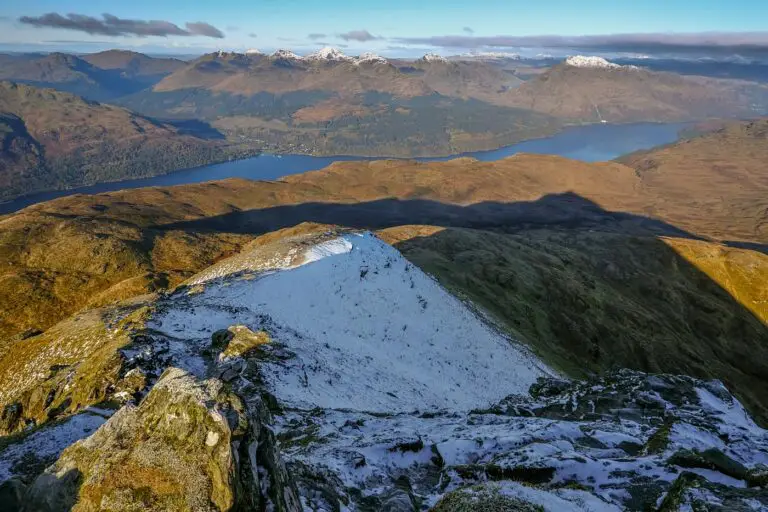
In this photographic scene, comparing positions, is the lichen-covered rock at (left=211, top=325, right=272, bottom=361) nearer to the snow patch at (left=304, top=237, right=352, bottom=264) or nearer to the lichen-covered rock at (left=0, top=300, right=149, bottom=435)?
the lichen-covered rock at (left=0, top=300, right=149, bottom=435)

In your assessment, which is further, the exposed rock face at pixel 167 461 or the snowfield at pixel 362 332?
the snowfield at pixel 362 332

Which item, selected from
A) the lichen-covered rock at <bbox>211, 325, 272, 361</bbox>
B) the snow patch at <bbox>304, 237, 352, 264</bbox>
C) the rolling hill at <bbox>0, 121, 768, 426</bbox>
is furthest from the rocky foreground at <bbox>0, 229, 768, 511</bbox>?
the rolling hill at <bbox>0, 121, 768, 426</bbox>

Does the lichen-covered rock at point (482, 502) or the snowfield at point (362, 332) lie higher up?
the lichen-covered rock at point (482, 502)

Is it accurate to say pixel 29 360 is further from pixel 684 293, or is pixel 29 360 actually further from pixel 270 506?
pixel 684 293

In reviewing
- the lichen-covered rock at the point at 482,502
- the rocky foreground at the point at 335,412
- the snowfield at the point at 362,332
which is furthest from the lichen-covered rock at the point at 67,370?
the lichen-covered rock at the point at 482,502

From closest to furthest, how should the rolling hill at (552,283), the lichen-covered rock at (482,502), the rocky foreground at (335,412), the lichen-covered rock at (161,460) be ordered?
the lichen-covered rock at (161,460) → the rocky foreground at (335,412) → the lichen-covered rock at (482,502) → the rolling hill at (552,283)

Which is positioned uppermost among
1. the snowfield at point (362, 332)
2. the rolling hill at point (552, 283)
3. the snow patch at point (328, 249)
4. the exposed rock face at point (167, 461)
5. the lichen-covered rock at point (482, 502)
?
the exposed rock face at point (167, 461)

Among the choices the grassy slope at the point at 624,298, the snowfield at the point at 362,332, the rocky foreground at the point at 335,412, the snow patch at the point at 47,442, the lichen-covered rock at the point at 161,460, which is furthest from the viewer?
the grassy slope at the point at 624,298

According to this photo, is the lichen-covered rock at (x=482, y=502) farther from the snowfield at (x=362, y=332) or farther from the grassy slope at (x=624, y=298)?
the grassy slope at (x=624, y=298)
